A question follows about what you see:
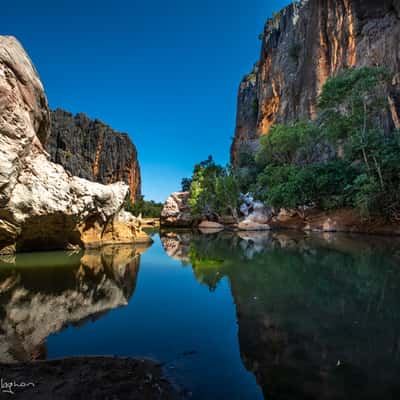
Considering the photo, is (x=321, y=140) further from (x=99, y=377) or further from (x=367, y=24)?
(x=99, y=377)

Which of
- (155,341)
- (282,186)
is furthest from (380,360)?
(282,186)

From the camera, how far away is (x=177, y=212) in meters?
36.0

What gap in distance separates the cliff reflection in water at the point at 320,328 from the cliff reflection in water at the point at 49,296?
2.18 meters

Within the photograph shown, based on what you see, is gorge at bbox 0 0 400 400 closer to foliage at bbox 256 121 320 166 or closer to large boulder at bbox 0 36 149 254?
large boulder at bbox 0 36 149 254

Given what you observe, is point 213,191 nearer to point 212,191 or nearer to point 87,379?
point 212,191

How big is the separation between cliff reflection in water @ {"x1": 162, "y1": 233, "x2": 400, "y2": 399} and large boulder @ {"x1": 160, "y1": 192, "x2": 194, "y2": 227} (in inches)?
1118

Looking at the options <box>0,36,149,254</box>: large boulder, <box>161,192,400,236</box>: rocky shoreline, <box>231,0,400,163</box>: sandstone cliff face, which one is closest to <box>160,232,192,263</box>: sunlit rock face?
<box>0,36,149,254</box>: large boulder

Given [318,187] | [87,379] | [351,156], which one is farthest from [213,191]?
[87,379]

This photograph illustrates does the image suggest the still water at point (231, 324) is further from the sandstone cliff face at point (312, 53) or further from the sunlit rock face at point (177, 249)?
the sandstone cliff face at point (312, 53)

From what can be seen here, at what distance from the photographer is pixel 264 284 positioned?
555 centimetres

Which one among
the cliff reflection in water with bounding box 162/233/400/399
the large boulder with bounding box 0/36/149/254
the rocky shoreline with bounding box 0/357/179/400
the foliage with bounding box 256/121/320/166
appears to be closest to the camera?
the rocky shoreline with bounding box 0/357/179/400

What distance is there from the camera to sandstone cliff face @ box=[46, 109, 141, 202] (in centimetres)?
5041

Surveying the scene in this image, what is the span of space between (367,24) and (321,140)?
1186cm

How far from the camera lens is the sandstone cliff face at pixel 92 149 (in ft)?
165
